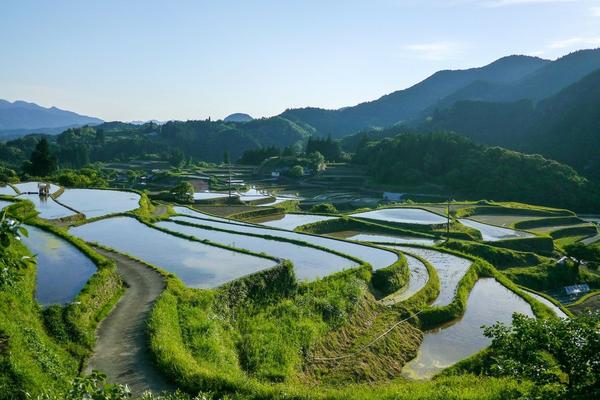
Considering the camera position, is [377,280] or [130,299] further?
[377,280]

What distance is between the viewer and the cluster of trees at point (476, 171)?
64875 mm

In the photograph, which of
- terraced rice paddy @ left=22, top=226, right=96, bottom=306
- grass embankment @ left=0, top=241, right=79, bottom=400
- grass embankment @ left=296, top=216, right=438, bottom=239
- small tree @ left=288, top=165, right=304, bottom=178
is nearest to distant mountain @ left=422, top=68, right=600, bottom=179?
small tree @ left=288, top=165, right=304, bottom=178

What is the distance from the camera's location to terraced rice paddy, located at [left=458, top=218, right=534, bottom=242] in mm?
35559

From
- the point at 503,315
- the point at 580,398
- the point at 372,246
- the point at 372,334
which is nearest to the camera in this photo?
the point at 580,398

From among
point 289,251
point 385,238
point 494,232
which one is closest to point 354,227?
point 385,238

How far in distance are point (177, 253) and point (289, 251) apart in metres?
5.09

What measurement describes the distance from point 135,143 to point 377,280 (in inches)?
5290

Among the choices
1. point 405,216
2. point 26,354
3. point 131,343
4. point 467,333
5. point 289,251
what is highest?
point 26,354

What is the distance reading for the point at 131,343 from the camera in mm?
10312

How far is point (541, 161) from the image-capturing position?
6956 cm

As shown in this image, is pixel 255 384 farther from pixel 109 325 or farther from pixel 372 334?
pixel 372 334

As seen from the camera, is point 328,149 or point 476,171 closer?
point 476,171

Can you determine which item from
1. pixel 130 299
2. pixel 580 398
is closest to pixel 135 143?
pixel 130 299

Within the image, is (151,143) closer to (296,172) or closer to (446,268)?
Answer: (296,172)
